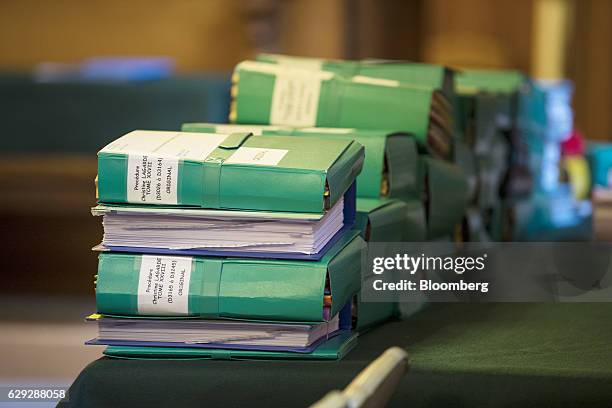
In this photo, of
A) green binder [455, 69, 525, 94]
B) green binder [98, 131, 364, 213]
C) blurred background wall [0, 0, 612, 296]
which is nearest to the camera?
green binder [98, 131, 364, 213]

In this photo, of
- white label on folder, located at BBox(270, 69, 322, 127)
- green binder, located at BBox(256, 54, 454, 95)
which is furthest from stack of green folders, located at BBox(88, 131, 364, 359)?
green binder, located at BBox(256, 54, 454, 95)

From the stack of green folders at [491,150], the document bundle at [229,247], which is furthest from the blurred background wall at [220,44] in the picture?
the document bundle at [229,247]

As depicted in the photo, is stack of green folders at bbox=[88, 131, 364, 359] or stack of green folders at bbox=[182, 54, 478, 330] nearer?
stack of green folders at bbox=[88, 131, 364, 359]

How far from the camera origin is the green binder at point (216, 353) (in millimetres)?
1511

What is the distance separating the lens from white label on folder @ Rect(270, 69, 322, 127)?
1.98 m

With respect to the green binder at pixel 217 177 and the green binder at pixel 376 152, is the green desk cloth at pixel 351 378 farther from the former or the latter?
the green binder at pixel 376 152

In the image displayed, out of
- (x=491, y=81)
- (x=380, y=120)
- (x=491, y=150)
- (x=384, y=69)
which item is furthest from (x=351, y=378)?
(x=491, y=81)

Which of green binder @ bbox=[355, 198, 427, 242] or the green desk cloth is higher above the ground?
green binder @ bbox=[355, 198, 427, 242]

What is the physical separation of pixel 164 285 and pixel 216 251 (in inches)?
3.0

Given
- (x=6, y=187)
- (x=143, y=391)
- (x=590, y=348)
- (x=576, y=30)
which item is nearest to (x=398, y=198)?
(x=590, y=348)

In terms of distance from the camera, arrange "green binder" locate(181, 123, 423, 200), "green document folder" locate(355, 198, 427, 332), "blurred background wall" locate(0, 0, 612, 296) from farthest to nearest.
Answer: "blurred background wall" locate(0, 0, 612, 296)
"green binder" locate(181, 123, 423, 200)
"green document folder" locate(355, 198, 427, 332)

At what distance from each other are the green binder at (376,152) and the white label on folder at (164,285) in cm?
36

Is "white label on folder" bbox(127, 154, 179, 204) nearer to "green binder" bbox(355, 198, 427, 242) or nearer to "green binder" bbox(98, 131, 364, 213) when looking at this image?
"green binder" bbox(98, 131, 364, 213)

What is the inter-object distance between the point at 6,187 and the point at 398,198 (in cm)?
334
